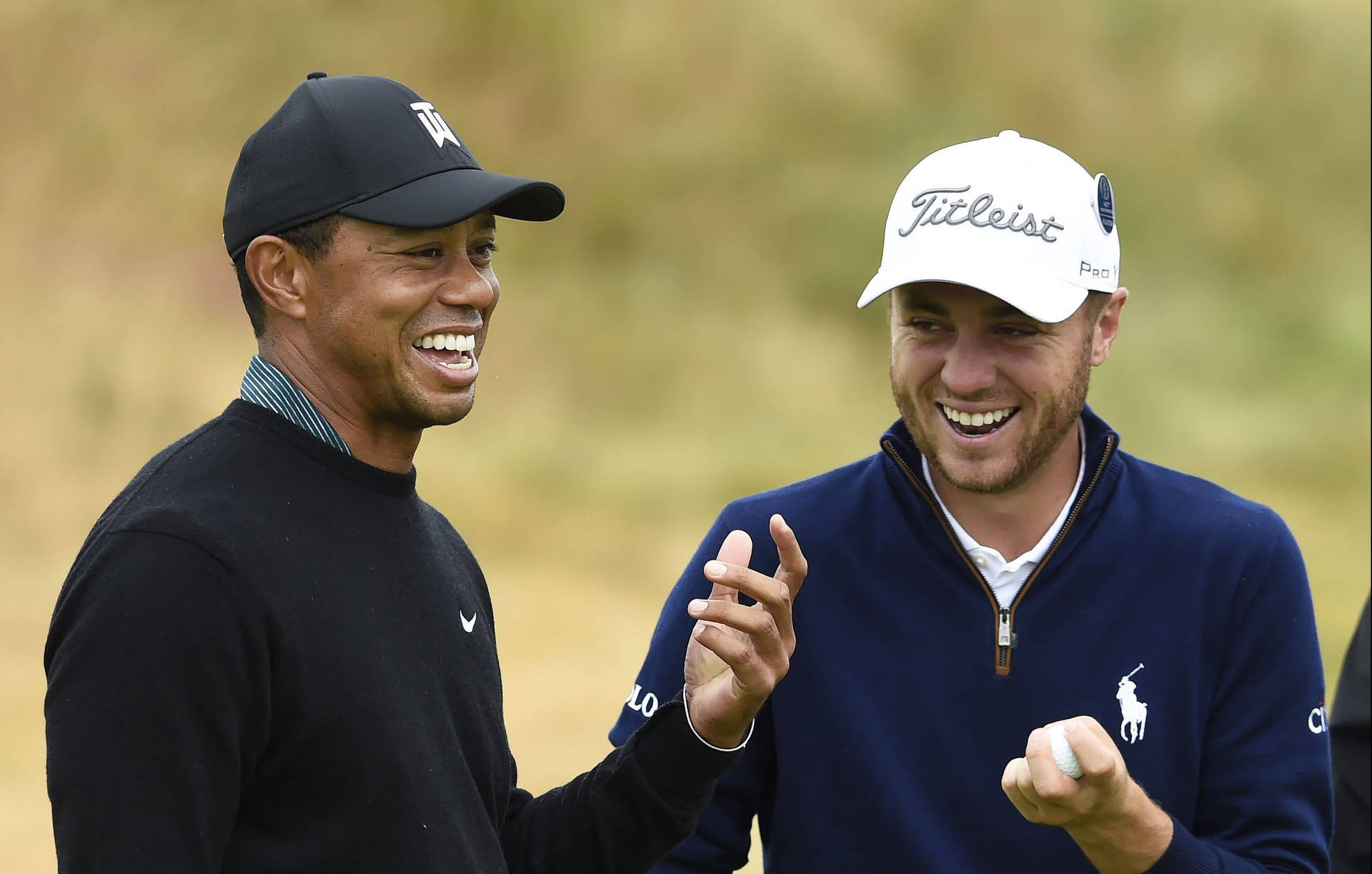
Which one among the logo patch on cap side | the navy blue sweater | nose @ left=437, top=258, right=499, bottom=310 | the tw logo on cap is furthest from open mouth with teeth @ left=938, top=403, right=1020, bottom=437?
the tw logo on cap

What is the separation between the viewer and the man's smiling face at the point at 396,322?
196cm

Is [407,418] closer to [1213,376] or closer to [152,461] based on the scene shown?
[152,461]

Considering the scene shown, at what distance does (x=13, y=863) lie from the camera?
570 cm

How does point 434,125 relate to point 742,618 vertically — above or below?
above

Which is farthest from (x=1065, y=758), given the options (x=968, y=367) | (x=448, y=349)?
(x=448, y=349)

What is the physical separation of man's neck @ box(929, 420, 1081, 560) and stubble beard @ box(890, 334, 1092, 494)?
23 millimetres

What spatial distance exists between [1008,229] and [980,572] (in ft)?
1.59

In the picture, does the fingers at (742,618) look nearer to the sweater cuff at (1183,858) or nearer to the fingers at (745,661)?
the fingers at (745,661)

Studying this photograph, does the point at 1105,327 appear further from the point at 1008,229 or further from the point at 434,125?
the point at 434,125

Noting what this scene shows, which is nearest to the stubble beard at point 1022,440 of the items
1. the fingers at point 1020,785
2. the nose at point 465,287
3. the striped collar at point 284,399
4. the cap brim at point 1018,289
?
the cap brim at point 1018,289

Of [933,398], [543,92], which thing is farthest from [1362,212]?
[933,398]

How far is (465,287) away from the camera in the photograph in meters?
2.04

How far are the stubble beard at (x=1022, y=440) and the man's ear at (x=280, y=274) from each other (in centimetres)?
86

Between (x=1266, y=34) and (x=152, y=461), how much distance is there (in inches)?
383
